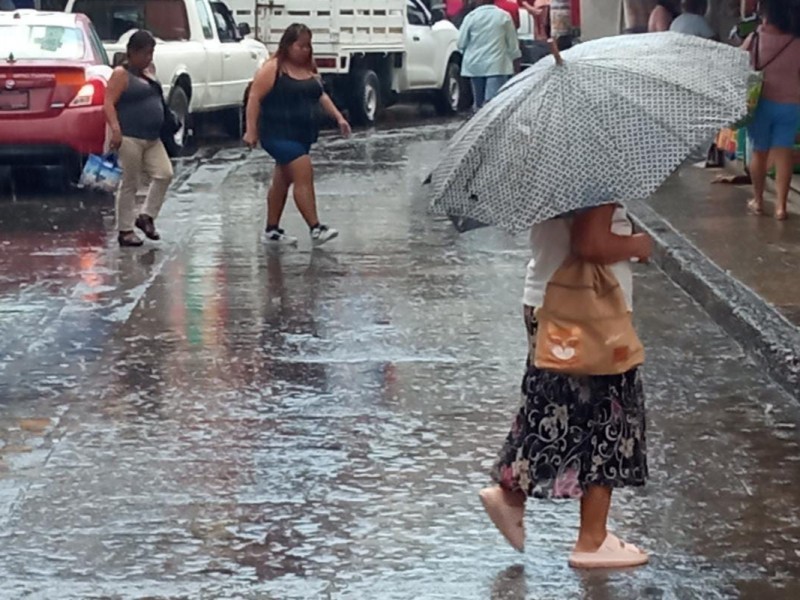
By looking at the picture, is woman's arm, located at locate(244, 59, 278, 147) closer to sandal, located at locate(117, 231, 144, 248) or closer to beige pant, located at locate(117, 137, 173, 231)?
beige pant, located at locate(117, 137, 173, 231)

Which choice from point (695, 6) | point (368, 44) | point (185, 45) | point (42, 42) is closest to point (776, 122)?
point (695, 6)

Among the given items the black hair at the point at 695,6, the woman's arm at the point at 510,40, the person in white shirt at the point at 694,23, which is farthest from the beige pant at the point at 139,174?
the woman's arm at the point at 510,40

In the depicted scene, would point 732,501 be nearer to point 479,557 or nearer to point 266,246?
point 479,557

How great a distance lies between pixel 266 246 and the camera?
11820 millimetres

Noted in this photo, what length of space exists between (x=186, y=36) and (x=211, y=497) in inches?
594

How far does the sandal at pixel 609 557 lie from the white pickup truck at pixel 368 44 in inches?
753

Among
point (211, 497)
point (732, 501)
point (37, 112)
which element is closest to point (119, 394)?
point (211, 497)

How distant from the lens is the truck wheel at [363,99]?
24.4 metres

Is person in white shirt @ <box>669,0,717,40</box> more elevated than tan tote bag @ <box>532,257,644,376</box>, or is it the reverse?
person in white shirt @ <box>669,0,717,40</box>

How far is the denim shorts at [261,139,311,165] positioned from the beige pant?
79 centimetres

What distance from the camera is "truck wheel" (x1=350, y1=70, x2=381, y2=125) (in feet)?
80.1

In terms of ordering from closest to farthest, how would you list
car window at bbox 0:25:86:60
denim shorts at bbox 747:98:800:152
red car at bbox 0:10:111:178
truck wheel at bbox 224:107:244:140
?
denim shorts at bbox 747:98:800:152
red car at bbox 0:10:111:178
car window at bbox 0:25:86:60
truck wheel at bbox 224:107:244:140

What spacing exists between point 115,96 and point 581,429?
7.26 m

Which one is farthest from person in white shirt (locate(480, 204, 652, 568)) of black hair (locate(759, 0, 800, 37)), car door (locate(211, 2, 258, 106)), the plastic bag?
car door (locate(211, 2, 258, 106))
